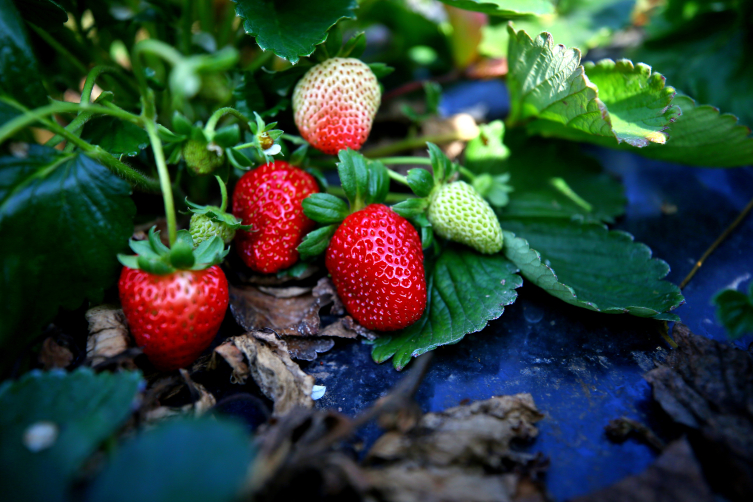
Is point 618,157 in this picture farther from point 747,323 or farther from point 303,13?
point 303,13

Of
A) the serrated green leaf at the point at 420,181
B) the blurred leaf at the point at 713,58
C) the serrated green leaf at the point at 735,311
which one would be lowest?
the serrated green leaf at the point at 735,311

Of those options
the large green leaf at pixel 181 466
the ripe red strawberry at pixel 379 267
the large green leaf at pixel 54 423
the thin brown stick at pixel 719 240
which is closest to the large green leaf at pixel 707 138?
the thin brown stick at pixel 719 240

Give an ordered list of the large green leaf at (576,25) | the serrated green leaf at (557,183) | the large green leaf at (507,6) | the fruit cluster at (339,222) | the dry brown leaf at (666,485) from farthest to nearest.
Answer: the large green leaf at (576,25), the serrated green leaf at (557,183), the large green leaf at (507,6), the fruit cluster at (339,222), the dry brown leaf at (666,485)

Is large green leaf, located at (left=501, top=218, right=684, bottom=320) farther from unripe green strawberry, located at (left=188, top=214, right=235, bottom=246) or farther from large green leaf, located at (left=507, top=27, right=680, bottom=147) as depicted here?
unripe green strawberry, located at (left=188, top=214, right=235, bottom=246)

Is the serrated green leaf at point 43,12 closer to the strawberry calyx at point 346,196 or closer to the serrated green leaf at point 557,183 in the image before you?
the strawberry calyx at point 346,196

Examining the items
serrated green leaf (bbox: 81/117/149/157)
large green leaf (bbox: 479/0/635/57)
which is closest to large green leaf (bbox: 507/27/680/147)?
large green leaf (bbox: 479/0/635/57)
